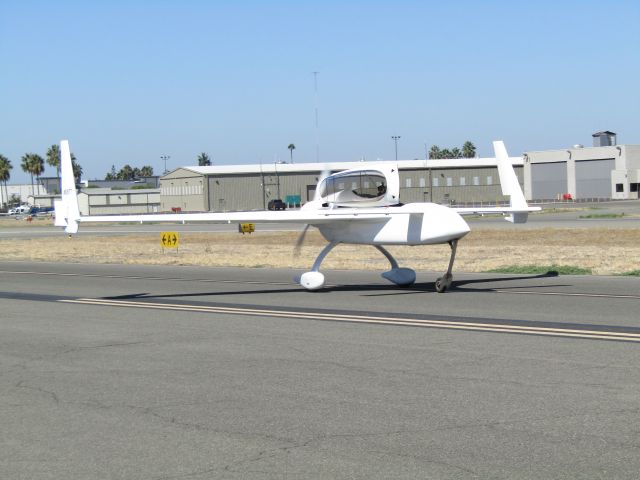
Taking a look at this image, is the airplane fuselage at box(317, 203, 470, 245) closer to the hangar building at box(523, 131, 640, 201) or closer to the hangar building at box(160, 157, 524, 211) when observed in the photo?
the hangar building at box(160, 157, 524, 211)

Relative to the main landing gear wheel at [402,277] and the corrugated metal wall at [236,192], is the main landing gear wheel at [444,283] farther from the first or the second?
the corrugated metal wall at [236,192]

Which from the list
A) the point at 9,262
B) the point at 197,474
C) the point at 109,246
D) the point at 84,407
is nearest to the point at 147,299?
the point at 84,407

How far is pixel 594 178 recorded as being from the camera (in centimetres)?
10300

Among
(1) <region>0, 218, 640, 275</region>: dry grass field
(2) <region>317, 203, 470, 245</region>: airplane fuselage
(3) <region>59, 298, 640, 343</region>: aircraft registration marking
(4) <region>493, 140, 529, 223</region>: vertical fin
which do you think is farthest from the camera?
(1) <region>0, 218, 640, 275</region>: dry grass field

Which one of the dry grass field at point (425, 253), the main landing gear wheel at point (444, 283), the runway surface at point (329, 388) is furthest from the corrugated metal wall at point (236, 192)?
the runway surface at point (329, 388)

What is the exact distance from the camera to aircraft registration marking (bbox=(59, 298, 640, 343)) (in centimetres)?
1129

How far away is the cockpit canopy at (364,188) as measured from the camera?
59.6 feet

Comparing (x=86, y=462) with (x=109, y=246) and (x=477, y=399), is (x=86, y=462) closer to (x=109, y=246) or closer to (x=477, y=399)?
(x=477, y=399)

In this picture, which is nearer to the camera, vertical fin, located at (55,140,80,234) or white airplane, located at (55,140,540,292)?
white airplane, located at (55,140,540,292)

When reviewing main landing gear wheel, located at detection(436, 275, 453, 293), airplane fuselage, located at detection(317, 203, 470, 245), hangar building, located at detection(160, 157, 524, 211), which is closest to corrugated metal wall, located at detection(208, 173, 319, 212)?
hangar building, located at detection(160, 157, 524, 211)

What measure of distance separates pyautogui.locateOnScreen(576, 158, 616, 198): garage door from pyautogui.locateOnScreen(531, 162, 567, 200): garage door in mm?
1948

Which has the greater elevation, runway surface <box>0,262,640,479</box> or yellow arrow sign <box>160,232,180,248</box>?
yellow arrow sign <box>160,232,180,248</box>

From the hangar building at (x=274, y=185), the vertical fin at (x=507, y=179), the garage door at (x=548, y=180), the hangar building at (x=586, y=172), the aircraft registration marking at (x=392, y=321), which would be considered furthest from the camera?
the garage door at (x=548, y=180)

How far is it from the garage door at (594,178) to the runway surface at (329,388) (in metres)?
90.1
